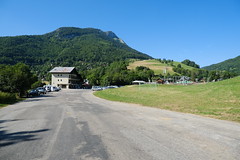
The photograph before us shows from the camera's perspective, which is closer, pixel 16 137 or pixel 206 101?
pixel 16 137

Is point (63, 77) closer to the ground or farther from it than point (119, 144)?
farther from it

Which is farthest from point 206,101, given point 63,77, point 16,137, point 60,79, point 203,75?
point 203,75

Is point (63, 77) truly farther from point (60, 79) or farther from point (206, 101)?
point (206, 101)

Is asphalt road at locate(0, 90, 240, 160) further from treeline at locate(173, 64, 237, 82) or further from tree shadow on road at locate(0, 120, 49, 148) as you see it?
treeline at locate(173, 64, 237, 82)

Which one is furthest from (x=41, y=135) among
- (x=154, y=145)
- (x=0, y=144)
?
(x=154, y=145)

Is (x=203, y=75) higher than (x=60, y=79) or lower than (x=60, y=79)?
higher

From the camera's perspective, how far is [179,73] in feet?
548

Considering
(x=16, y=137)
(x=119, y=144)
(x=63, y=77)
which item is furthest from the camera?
(x=63, y=77)

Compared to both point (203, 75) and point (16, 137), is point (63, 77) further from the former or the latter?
point (203, 75)

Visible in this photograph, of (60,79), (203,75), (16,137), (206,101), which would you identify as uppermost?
(203,75)

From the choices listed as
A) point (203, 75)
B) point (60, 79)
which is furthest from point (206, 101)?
point (203, 75)

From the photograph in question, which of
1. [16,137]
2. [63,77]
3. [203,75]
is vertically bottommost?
[16,137]

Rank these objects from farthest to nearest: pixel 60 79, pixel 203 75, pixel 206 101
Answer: pixel 203 75, pixel 60 79, pixel 206 101

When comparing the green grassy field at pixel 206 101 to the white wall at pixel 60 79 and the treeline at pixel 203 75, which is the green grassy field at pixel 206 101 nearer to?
the white wall at pixel 60 79
